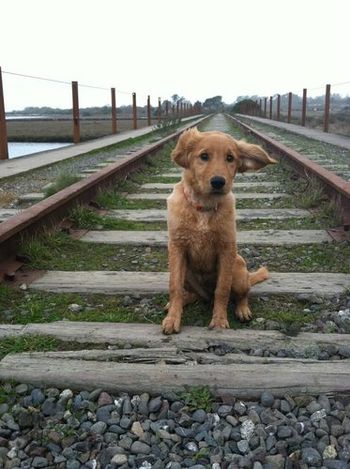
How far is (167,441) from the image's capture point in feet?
6.07

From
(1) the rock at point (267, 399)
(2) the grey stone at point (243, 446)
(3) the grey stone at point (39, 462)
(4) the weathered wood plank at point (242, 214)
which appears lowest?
(2) the grey stone at point (243, 446)

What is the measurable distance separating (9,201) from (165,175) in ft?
10.6

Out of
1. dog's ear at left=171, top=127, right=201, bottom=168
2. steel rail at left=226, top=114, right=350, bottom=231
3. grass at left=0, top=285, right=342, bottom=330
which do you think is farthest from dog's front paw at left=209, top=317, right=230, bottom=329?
steel rail at left=226, top=114, right=350, bottom=231

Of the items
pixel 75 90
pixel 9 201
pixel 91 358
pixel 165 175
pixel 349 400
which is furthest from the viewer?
pixel 75 90

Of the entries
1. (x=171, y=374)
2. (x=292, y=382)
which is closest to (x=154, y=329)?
(x=171, y=374)

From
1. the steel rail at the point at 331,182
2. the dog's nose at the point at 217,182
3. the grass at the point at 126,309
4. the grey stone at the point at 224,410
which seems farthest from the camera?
the steel rail at the point at 331,182

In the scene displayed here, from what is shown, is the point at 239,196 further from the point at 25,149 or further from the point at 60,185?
the point at 25,149

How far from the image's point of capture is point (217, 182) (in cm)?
257

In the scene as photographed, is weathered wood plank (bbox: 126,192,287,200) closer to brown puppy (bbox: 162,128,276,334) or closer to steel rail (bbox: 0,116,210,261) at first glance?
steel rail (bbox: 0,116,210,261)

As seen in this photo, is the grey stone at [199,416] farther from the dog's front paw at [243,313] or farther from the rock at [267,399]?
the dog's front paw at [243,313]

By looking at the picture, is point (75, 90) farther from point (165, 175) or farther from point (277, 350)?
point (277, 350)

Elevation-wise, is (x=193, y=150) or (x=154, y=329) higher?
(x=193, y=150)

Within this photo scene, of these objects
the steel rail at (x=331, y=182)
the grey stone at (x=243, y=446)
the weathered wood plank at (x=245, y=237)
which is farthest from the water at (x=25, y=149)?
the grey stone at (x=243, y=446)

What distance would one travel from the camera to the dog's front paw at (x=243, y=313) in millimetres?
2877
